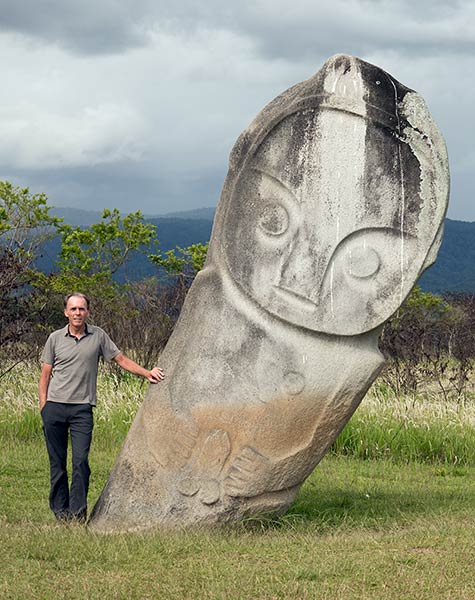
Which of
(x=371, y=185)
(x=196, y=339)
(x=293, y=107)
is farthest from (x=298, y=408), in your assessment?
(x=293, y=107)

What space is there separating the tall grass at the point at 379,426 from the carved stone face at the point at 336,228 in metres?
4.52

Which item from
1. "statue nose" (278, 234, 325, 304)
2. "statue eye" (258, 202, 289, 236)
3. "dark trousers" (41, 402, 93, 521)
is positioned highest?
"statue eye" (258, 202, 289, 236)

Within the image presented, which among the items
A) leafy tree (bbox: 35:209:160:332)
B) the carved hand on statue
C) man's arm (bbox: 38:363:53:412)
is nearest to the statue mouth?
the carved hand on statue

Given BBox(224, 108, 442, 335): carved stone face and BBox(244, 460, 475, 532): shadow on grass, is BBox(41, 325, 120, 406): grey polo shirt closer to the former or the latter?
BBox(224, 108, 442, 335): carved stone face

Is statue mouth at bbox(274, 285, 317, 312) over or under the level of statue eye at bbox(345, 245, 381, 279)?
under

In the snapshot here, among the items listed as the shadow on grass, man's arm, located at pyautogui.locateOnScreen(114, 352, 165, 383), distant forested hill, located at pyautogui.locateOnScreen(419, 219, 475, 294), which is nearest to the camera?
man's arm, located at pyautogui.locateOnScreen(114, 352, 165, 383)

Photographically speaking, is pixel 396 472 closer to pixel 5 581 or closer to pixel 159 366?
pixel 159 366

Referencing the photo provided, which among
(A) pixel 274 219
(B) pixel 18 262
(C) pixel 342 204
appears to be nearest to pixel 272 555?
(A) pixel 274 219

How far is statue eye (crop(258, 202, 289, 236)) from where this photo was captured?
7.05 m

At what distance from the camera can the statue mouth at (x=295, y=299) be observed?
6.96 meters

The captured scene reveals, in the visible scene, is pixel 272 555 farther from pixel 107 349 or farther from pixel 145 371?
pixel 107 349

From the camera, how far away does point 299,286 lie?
6.98 metres

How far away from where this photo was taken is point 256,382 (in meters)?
6.99

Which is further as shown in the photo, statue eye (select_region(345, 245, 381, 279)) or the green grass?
statue eye (select_region(345, 245, 381, 279))
